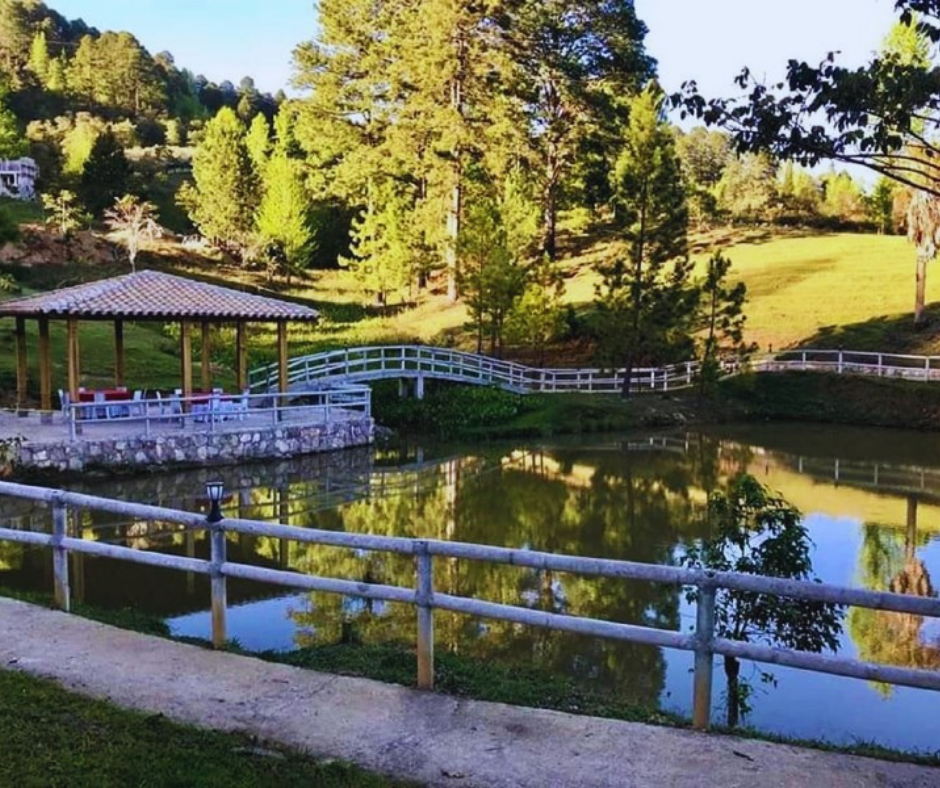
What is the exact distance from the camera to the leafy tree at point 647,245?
29.9 meters

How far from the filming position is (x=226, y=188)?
55.1 m

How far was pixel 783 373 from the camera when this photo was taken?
3428 cm

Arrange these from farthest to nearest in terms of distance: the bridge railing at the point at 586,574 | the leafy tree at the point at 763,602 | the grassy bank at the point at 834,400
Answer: the grassy bank at the point at 834,400 → the leafy tree at the point at 763,602 → the bridge railing at the point at 586,574

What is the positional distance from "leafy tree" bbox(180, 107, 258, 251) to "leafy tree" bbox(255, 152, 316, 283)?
3047 mm

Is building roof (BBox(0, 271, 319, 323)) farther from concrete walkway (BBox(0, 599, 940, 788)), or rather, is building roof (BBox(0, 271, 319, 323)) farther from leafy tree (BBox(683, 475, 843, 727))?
leafy tree (BBox(683, 475, 843, 727))

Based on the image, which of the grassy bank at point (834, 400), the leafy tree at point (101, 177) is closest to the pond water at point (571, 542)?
the grassy bank at point (834, 400)

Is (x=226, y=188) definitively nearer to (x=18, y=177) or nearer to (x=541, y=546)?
(x=18, y=177)

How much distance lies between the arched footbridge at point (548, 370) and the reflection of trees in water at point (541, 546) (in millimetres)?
7088

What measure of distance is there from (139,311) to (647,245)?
17205 mm

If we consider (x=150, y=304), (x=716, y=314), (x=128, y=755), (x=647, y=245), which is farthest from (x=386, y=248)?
(x=128, y=755)

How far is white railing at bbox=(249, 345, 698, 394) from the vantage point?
28234mm

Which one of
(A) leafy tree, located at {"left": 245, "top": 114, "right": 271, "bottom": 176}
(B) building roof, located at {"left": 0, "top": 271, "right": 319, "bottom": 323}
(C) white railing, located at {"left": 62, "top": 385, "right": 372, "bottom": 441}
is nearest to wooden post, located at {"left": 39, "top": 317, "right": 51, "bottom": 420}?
(B) building roof, located at {"left": 0, "top": 271, "right": 319, "bottom": 323}

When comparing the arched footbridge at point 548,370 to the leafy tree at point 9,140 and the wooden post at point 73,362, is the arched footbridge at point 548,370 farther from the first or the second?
the leafy tree at point 9,140

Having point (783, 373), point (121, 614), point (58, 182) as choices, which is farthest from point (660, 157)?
point (58, 182)
